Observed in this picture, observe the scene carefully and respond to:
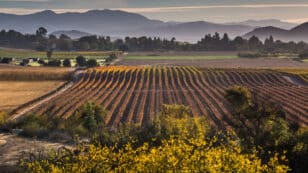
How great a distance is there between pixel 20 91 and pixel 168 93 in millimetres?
27321

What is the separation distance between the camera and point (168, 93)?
71.6 metres

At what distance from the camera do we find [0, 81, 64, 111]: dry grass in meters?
65.6

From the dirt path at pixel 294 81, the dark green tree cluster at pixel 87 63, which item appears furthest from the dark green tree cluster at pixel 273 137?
the dark green tree cluster at pixel 87 63

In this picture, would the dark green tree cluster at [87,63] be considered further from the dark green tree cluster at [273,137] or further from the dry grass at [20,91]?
the dark green tree cluster at [273,137]

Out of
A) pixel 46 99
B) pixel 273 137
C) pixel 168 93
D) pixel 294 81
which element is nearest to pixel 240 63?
pixel 294 81

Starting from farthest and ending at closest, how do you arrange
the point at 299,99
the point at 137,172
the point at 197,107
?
the point at 299,99 → the point at 197,107 → the point at 137,172

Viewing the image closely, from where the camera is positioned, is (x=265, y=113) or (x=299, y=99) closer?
(x=265, y=113)

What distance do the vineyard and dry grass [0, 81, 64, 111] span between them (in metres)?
4.75

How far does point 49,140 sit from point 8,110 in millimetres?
31813

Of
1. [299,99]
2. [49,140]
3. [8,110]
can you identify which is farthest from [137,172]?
[299,99]

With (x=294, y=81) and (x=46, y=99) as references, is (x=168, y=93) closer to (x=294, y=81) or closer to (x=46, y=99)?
(x=46, y=99)

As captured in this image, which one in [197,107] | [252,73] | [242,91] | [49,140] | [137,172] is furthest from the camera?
[252,73]

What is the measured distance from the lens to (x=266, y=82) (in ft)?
287

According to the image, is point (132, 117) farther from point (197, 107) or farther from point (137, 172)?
point (137, 172)
